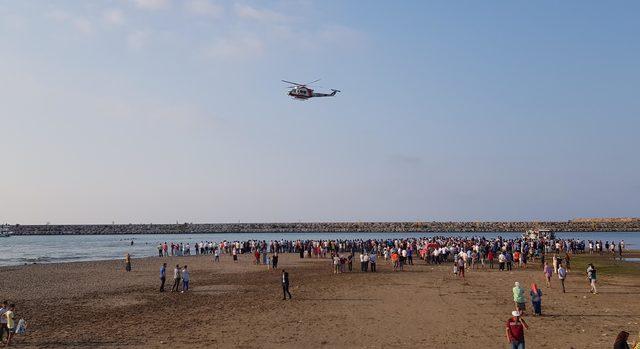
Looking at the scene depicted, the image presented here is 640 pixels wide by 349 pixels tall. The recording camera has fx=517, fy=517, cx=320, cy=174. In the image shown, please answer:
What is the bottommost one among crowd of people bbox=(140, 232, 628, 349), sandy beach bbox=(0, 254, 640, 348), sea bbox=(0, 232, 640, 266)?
sea bbox=(0, 232, 640, 266)

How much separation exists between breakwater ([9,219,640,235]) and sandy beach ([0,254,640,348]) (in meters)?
119

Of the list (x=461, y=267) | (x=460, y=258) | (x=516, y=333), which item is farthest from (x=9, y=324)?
(x=460, y=258)

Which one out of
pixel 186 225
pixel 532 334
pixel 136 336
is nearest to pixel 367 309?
pixel 532 334

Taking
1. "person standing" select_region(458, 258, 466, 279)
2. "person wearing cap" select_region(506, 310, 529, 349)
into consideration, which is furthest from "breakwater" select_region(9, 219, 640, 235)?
"person wearing cap" select_region(506, 310, 529, 349)

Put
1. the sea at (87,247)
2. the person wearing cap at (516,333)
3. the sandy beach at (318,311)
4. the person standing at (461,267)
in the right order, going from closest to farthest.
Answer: the person wearing cap at (516,333), the sandy beach at (318,311), the person standing at (461,267), the sea at (87,247)

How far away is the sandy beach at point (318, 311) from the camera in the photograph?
15.1m

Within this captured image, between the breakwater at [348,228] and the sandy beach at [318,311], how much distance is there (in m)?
119

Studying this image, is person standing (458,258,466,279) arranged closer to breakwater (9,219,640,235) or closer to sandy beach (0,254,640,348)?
sandy beach (0,254,640,348)

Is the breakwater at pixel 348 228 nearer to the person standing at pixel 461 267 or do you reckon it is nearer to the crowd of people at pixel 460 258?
the crowd of people at pixel 460 258

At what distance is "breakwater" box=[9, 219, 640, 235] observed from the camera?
143 metres

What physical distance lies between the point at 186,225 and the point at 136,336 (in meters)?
174

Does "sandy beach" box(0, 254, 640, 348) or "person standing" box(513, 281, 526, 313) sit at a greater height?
"person standing" box(513, 281, 526, 313)

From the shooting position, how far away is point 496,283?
27.5 meters

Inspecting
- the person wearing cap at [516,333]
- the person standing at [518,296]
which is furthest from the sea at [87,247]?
the person wearing cap at [516,333]
